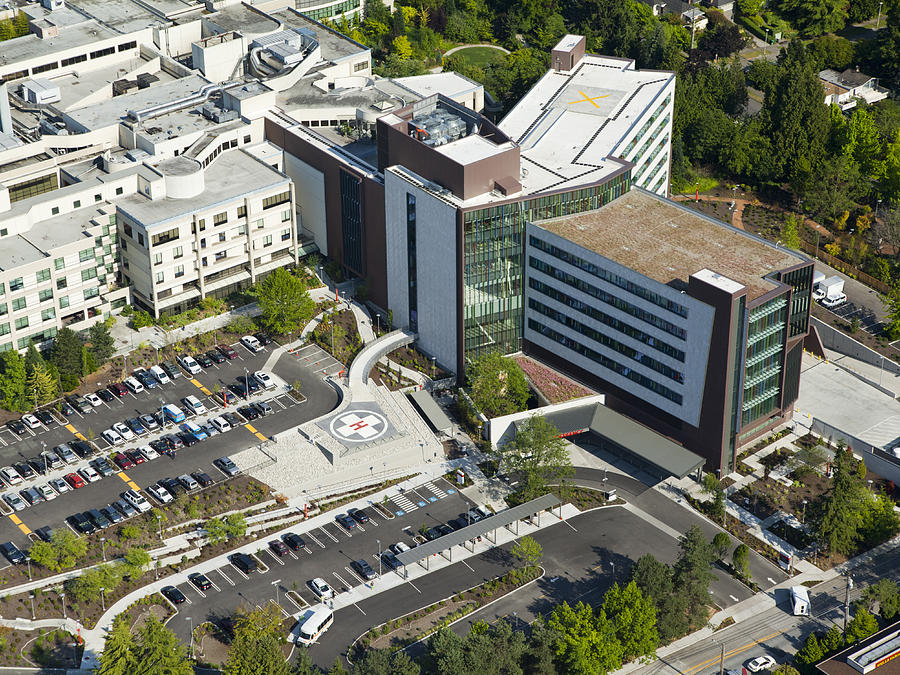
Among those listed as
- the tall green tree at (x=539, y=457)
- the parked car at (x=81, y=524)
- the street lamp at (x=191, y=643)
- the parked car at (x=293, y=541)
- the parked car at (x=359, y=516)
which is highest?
the tall green tree at (x=539, y=457)

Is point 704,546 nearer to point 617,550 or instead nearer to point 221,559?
point 617,550

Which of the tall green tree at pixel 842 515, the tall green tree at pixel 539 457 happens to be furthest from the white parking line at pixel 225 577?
the tall green tree at pixel 842 515

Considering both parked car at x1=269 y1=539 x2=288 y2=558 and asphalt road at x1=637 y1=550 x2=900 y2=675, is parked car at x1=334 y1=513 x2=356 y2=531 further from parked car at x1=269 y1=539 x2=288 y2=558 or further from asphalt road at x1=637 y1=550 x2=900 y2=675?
asphalt road at x1=637 y1=550 x2=900 y2=675

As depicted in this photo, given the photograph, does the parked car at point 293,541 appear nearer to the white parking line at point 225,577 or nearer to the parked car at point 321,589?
the parked car at point 321,589

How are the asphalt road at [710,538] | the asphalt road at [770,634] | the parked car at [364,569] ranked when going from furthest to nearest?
the parked car at [364,569] < the asphalt road at [710,538] < the asphalt road at [770,634]

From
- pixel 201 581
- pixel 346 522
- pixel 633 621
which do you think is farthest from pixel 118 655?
pixel 633 621

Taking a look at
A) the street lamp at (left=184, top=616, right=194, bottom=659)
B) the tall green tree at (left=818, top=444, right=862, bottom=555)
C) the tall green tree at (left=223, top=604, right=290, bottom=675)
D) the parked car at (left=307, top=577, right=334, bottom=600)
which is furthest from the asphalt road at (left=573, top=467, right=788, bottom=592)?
the street lamp at (left=184, top=616, right=194, bottom=659)

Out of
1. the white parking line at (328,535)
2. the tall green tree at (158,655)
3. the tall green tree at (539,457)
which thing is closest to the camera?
the tall green tree at (158,655)
